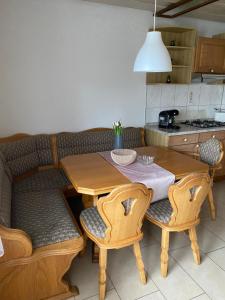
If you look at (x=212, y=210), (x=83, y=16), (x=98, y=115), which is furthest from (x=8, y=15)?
(x=212, y=210)

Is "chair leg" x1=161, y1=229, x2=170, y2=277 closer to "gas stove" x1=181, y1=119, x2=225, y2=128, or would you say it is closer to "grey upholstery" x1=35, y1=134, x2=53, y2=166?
"grey upholstery" x1=35, y1=134, x2=53, y2=166

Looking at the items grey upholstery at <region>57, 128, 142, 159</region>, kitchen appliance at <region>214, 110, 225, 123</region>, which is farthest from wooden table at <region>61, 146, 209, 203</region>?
kitchen appliance at <region>214, 110, 225, 123</region>

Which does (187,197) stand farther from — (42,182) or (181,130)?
(181,130)

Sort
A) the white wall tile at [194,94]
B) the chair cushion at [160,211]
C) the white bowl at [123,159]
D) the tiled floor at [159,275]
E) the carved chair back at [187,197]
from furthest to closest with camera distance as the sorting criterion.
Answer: the white wall tile at [194,94] → the white bowl at [123,159] → the chair cushion at [160,211] → the tiled floor at [159,275] → the carved chair back at [187,197]

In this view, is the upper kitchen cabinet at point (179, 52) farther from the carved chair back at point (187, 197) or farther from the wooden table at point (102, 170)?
the carved chair back at point (187, 197)

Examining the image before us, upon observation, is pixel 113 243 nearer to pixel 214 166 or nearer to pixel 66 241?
pixel 66 241

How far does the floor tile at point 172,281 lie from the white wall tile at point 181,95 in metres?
2.37

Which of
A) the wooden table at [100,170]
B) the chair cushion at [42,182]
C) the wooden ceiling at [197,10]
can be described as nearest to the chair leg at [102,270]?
the wooden table at [100,170]

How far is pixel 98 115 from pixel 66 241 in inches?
75.6

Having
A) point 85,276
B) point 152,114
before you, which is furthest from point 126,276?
point 152,114

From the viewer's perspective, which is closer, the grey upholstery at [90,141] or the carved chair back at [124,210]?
the carved chair back at [124,210]

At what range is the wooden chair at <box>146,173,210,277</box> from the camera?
64.6 inches

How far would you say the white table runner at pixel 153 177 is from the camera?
1896 mm

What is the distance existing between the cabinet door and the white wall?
0.49 metres
